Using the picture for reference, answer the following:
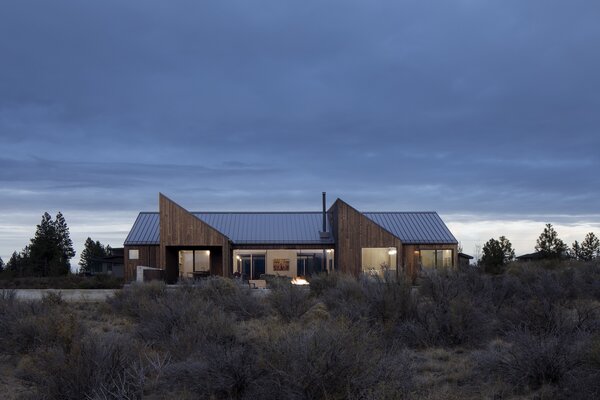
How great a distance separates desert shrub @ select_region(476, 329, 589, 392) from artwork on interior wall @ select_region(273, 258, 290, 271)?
88.4 ft

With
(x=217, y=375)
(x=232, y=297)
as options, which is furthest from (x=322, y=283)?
(x=217, y=375)

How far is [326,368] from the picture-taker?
627 cm

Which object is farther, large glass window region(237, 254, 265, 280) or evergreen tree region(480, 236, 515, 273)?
evergreen tree region(480, 236, 515, 273)

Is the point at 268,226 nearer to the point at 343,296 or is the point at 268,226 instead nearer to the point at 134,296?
the point at 134,296

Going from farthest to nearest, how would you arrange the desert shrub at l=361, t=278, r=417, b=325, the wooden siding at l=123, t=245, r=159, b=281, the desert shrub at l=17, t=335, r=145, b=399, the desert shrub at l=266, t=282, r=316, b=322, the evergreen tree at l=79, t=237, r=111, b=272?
the evergreen tree at l=79, t=237, r=111, b=272, the wooden siding at l=123, t=245, r=159, b=281, the desert shrub at l=266, t=282, r=316, b=322, the desert shrub at l=361, t=278, r=417, b=325, the desert shrub at l=17, t=335, r=145, b=399

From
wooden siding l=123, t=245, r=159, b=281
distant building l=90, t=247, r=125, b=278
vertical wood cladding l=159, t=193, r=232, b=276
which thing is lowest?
distant building l=90, t=247, r=125, b=278

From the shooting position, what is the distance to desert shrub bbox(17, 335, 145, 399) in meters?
7.09

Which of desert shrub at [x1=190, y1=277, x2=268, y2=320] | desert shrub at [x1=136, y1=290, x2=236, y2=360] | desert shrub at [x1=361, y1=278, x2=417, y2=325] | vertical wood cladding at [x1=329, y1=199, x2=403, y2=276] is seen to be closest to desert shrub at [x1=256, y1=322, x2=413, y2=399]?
desert shrub at [x1=136, y1=290, x2=236, y2=360]

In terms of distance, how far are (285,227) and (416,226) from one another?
7355mm

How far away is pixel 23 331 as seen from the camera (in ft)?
35.7

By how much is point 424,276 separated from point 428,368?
592 centimetres

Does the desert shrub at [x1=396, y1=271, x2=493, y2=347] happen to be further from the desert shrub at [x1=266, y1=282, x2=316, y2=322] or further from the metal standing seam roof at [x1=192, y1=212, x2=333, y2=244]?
the metal standing seam roof at [x1=192, y1=212, x2=333, y2=244]

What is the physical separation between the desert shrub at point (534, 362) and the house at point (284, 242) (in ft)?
75.5

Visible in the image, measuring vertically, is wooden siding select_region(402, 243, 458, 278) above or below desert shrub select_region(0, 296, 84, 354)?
above
